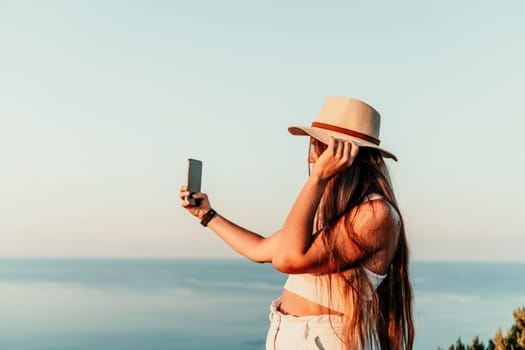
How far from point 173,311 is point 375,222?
1660 inches

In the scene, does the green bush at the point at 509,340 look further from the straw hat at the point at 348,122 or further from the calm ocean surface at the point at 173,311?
the calm ocean surface at the point at 173,311

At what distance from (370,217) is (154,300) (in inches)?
1994

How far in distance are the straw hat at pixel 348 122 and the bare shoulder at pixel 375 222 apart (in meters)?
0.22

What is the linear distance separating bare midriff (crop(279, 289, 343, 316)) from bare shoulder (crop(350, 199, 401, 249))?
28 cm

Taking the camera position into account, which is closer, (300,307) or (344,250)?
(344,250)

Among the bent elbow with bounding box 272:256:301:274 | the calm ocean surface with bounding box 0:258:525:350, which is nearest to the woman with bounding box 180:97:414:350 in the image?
the bent elbow with bounding box 272:256:301:274

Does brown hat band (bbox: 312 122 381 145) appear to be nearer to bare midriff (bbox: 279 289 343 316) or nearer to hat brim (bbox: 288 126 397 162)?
hat brim (bbox: 288 126 397 162)

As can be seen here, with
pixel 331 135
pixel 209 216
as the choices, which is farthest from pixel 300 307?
pixel 209 216

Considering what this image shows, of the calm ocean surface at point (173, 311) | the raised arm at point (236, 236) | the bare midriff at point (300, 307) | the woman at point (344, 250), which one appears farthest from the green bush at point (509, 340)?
the calm ocean surface at point (173, 311)

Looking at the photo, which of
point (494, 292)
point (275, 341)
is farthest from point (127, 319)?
point (275, 341)

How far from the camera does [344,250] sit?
97.2 inches

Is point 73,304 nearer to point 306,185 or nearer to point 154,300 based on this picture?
point 154,300

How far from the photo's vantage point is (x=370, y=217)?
2496 millimetres

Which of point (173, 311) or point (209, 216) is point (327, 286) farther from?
A: point (173, 311)
